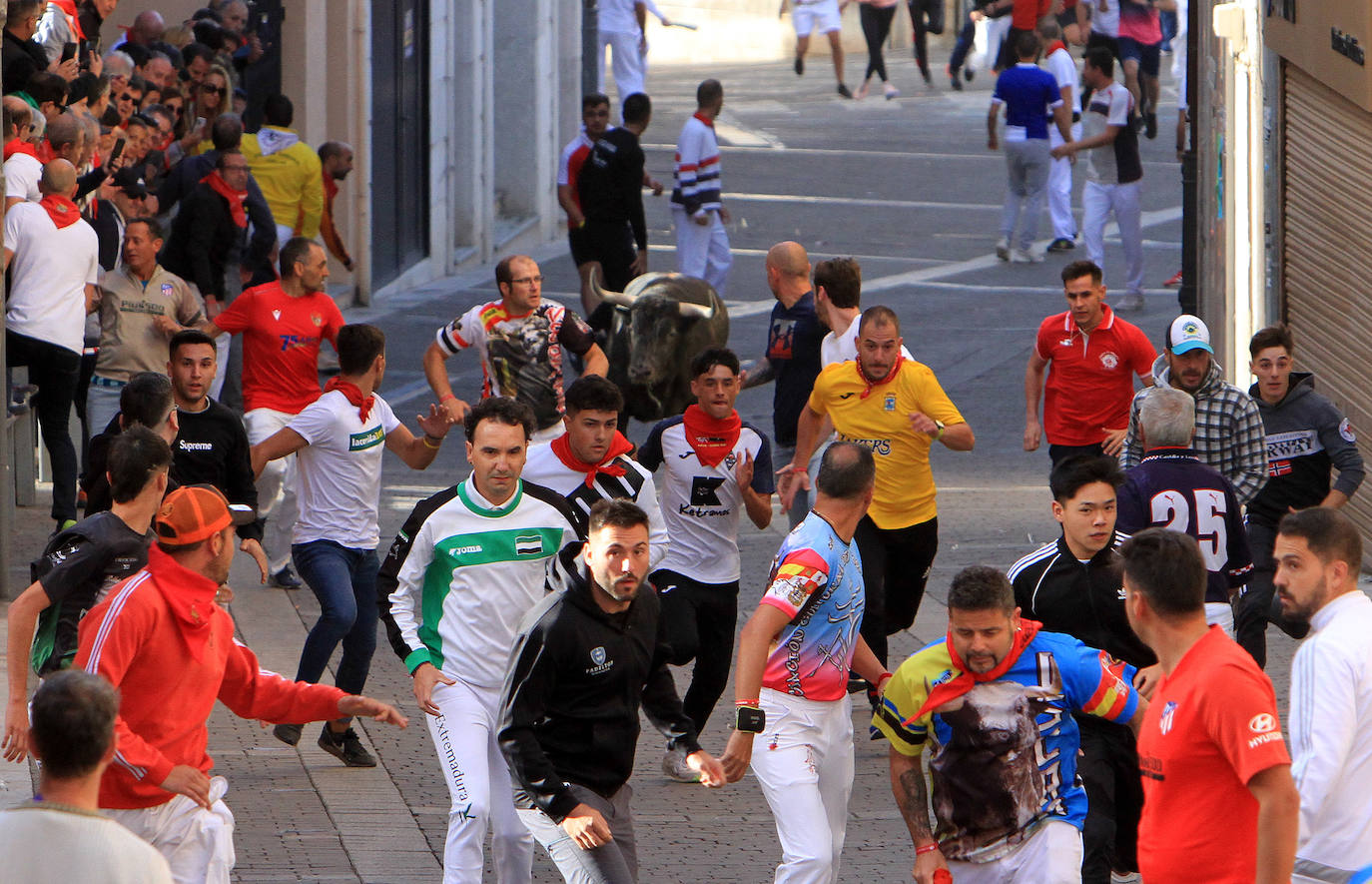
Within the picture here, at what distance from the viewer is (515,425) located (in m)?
6.71

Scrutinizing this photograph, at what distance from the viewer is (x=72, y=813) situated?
3801 mm

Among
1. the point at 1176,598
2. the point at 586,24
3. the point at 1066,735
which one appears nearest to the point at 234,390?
the point at 1066,735

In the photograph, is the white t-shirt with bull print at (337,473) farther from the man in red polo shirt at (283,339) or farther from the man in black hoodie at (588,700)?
the man in black hoodie at (588,700)

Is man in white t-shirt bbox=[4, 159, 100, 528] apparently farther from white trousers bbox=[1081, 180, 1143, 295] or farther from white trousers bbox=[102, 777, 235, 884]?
white trousers bbox=[1081, 180, 1143, 295]

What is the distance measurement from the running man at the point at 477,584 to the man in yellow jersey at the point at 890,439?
2.55 metres

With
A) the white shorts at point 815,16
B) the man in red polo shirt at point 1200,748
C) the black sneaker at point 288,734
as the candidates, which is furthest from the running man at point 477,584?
the white shorts at point 815,16

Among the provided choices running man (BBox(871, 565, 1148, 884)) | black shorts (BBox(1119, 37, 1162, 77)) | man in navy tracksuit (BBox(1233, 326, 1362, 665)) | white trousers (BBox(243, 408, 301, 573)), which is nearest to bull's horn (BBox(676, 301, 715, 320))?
white trousers (BBox(243, 408, 301, 573))

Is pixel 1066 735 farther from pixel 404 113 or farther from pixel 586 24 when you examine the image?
pixel 586 24

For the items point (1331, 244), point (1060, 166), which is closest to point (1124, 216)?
point (1060, 166)

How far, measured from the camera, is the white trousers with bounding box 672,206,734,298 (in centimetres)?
1888

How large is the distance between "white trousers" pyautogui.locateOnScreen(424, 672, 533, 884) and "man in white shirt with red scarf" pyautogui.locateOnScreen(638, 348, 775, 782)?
197cm

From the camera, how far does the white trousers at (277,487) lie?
10945 millimetres

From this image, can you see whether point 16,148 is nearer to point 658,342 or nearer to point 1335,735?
point 658,342

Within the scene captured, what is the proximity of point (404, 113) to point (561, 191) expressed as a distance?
4126 millimetres
